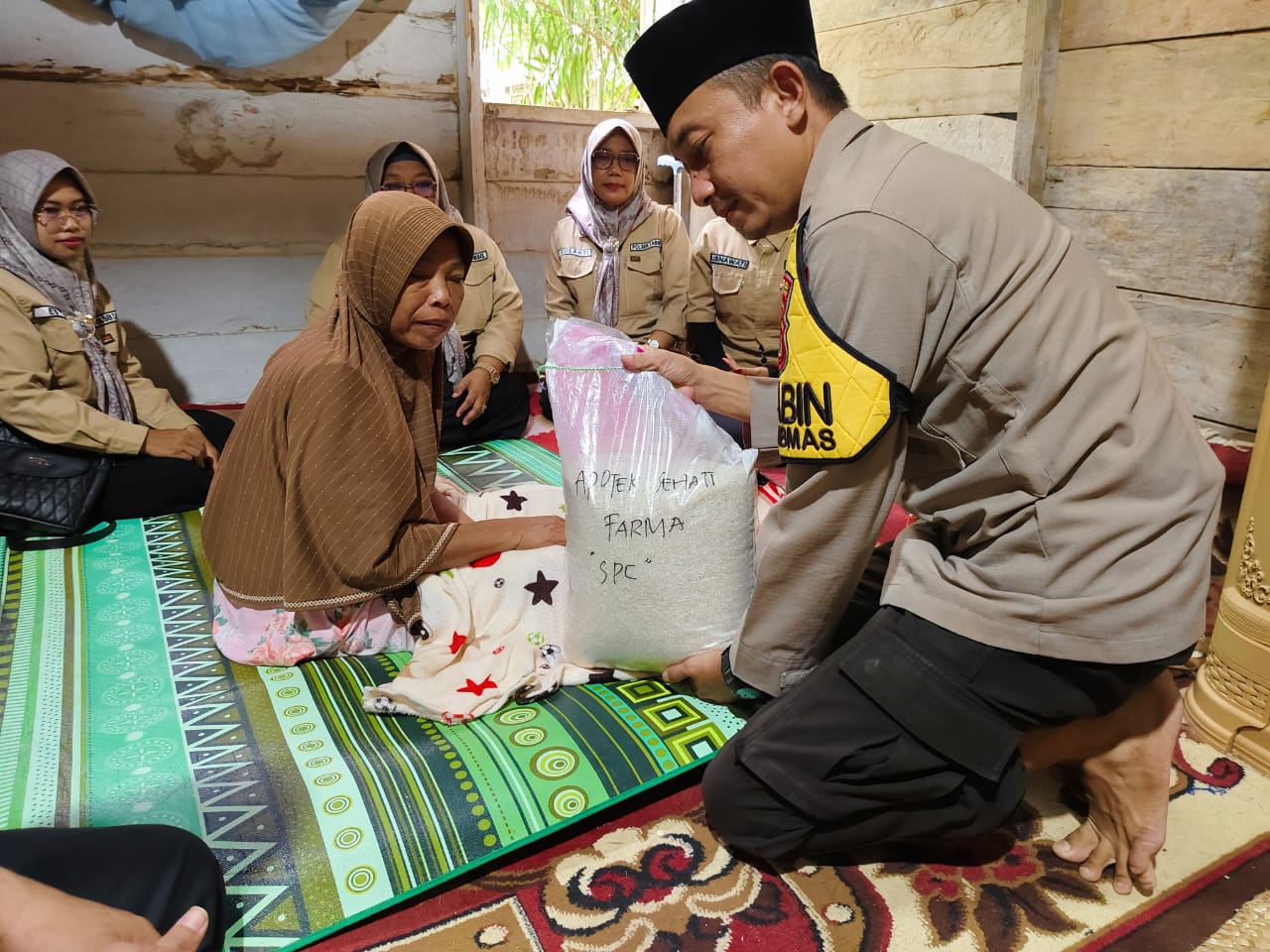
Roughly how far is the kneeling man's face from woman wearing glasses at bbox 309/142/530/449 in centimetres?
185

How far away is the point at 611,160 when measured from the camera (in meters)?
3.28

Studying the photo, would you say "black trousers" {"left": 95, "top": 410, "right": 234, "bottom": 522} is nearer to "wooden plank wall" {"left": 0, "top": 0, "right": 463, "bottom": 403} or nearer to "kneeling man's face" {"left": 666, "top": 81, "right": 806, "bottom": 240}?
"wooden plank wall" {"left": 0, "top": 0, "right": 463, "bottom": 403}

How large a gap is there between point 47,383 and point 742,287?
2.14m

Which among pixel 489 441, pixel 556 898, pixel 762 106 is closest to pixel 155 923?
pixel 556 898

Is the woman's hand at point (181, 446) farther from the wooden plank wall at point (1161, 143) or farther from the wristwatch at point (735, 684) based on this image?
the wooden plank wall at point (1161, 143)

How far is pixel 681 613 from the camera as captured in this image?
151cm

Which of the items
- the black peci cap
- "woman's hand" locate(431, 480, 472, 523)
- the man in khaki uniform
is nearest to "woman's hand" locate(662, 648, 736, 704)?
the man in khaki uniform

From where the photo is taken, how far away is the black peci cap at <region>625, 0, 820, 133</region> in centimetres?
116

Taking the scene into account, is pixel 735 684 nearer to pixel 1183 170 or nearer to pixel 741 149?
pixel 741 149

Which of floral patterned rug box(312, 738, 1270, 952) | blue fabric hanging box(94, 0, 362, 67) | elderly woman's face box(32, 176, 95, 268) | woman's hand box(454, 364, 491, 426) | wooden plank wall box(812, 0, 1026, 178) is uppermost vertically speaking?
blue fabric hanging box(94, 0, 362, 67)

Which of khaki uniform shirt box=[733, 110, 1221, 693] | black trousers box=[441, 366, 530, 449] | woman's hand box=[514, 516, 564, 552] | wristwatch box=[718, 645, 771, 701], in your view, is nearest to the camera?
khaki uniform shirt box=[733, 110, 1221, 693]

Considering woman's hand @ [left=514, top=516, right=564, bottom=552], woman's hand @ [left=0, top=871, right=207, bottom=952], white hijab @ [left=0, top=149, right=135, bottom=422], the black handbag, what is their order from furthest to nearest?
white hijab @ [left=0, top=149, right=135, bottom=422], the black handbag, woman's hand @ [left=514, top=516, right=564, bottom=552], woman's hand @ [left=0, top=871, right=207, bottom=952]

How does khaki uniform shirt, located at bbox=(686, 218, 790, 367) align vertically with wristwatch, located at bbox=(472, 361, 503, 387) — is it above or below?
above

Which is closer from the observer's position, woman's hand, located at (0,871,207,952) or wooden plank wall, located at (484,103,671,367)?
Answer: woman's hand, located at (0,871,207,952)
